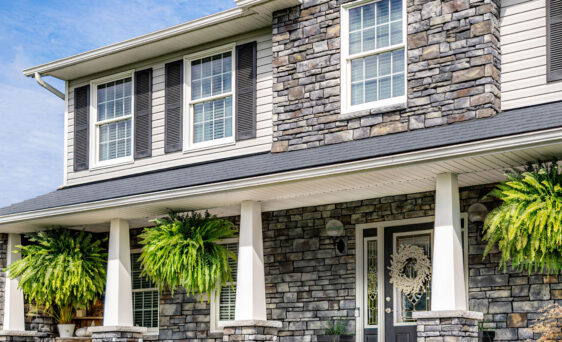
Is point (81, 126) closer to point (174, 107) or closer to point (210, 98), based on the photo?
point (174, 107)

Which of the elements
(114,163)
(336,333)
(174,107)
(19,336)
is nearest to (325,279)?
(336,333)

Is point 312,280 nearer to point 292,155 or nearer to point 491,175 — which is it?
point 292,155

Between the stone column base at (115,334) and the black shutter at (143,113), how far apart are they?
3.07 metres

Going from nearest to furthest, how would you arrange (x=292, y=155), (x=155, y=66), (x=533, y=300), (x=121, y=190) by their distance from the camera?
1. (x=533, y=300)
2. (x=292, y=155)
3. (x=121, y=190)
4. (x=155, y=66)

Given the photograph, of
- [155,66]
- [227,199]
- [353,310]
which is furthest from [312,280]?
[155,66]

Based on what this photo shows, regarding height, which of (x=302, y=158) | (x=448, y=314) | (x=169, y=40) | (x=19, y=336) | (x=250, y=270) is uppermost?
(x=169, y=40)

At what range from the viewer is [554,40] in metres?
10.1

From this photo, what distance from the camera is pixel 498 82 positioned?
10.4 meters

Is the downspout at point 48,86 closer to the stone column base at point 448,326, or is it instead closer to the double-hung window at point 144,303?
the double-hung window at point 144,303

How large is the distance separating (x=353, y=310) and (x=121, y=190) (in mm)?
4164

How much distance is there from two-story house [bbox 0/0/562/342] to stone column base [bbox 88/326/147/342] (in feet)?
0.11

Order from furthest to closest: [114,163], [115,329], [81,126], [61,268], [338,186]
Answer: [81,126] < [114,163] < [61,268] < [115,329] < [338,186]

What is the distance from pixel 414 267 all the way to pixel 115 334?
4637 millimetres

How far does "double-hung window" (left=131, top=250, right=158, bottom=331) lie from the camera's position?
14039 mm
